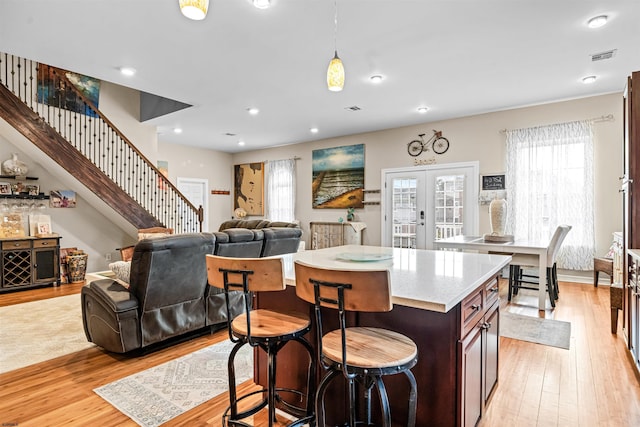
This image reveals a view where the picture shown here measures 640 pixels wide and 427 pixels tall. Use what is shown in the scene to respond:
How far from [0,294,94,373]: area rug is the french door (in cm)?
553

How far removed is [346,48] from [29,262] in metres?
5.53

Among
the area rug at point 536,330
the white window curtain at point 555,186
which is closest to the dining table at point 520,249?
the area rug at point 536,330

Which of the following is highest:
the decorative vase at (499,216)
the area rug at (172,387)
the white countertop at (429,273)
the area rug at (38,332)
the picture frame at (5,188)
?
the picture frame at (5,188)

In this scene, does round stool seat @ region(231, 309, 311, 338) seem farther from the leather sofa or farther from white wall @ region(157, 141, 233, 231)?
white wall @ region(157, 141, 233, 231)

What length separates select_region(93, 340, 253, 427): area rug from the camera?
200 centimetres

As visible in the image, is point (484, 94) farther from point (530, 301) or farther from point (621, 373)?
point (621, 373)

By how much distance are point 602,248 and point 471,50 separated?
3.79 meters

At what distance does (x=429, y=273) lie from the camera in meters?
1.72

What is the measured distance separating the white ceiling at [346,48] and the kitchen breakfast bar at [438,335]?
2.34 metres

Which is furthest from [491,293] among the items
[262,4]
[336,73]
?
[262,4]

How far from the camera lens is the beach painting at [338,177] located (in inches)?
301

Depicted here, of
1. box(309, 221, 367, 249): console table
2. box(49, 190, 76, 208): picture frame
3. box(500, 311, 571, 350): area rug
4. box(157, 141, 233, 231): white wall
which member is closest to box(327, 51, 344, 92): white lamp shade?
box(500, 311, 571, 350): area rug

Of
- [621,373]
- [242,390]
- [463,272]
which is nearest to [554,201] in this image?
[621,373]

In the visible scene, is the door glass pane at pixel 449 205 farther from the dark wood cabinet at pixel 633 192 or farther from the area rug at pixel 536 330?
the dark wood cabinet at pixel 633 192
